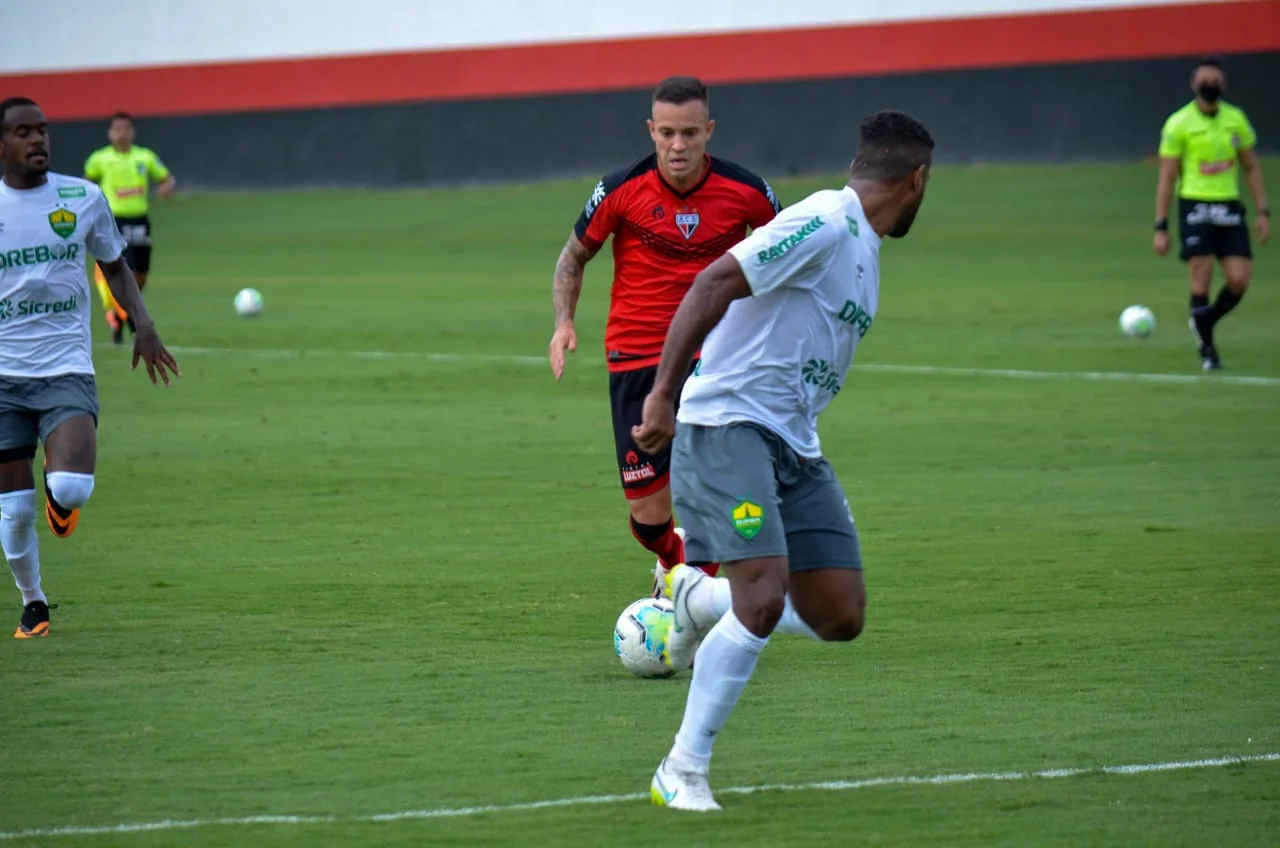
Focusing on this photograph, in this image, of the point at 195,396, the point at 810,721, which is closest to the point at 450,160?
the point at 195,396

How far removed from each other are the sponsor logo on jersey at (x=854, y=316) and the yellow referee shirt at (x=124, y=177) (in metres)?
19.3

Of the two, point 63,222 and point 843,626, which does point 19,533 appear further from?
point 843,626

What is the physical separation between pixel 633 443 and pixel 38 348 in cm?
264

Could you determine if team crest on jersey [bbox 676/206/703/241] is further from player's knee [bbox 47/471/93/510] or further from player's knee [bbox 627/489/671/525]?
player's knee [bbox 47/471/93/510]

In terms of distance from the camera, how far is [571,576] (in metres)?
10.4

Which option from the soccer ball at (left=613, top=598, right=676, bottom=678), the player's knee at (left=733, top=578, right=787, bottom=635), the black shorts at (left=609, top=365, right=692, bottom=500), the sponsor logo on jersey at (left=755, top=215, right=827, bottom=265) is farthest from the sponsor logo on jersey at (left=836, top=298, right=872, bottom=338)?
the black shorts at (left=609, top=365, right=692, bottom=500)

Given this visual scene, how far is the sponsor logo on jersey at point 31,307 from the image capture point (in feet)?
30.1

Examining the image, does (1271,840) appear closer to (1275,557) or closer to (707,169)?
(707,169)

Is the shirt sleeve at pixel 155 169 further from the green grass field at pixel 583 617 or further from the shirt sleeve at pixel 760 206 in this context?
the shirt sleeve at pixel 760 206

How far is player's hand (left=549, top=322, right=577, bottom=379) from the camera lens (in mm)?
8562

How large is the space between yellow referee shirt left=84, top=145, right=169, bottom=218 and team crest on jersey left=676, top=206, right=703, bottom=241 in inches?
661

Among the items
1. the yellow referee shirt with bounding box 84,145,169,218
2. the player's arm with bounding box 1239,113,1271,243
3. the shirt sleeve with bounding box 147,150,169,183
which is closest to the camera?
the player's arm with bounding box 1239,113,1271,243

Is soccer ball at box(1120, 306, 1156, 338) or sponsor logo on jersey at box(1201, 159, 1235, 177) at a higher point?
sponsor logo on jersey at box(1201, 159, 1235, 177)

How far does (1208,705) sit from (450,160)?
37008 millimetres
